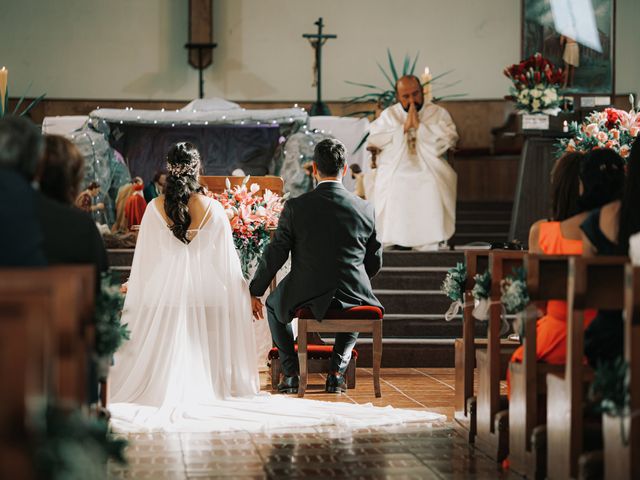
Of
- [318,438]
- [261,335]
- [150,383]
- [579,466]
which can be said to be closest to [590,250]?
[579,466]

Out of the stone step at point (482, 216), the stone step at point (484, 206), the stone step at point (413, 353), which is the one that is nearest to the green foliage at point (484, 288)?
the stone step at point (413, 353)

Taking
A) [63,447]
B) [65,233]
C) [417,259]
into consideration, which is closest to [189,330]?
[65,233]

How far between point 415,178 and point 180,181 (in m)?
4.81

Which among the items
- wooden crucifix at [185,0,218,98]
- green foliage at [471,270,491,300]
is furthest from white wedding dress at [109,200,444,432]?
wooden crucifix at [185,0,218,98]

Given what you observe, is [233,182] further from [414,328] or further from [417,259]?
[417,259]

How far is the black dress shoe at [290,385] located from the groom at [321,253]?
0.23m

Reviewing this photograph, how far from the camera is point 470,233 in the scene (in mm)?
13672

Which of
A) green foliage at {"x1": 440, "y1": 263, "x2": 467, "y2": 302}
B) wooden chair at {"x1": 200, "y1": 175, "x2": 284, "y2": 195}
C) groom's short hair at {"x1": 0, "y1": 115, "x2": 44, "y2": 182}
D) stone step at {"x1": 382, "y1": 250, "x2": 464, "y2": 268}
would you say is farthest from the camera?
stone step at {"x1": 382, "y1": 250, "x2": 464, "y2": 268}

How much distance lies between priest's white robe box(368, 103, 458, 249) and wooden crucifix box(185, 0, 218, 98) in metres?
5.04

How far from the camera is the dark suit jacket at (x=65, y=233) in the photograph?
391 cm

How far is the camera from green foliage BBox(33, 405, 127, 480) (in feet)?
8.68

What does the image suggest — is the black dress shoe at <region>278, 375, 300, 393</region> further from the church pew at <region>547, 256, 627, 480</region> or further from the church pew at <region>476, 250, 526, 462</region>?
the church pew at <region>547, 256, 627, 480</region>

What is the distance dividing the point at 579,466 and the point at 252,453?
1.70m

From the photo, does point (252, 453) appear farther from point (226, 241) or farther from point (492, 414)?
point (226, 241)
